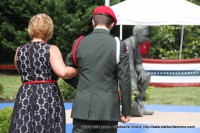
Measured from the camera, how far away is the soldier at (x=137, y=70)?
8.49 meters

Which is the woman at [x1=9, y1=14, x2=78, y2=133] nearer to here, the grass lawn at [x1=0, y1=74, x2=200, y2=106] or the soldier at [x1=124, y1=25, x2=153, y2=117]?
the soldier at [x1=124, y1=25, x2=153, y2=117]

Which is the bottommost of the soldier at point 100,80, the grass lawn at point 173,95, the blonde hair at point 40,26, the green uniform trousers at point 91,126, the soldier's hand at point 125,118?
the grass lawn at point 173,95

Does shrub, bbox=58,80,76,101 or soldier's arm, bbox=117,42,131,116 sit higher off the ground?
soldier's arm, bbox=117,42,131,116

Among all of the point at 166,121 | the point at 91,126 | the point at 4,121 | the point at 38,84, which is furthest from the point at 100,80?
the point at 166,121

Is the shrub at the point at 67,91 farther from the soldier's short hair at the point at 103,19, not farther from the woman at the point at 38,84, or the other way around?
the soldier's short hair at the point at 103,19

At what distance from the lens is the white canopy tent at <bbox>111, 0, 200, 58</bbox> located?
1312 cm

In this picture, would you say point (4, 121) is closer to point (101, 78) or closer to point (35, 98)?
point (35, 98)

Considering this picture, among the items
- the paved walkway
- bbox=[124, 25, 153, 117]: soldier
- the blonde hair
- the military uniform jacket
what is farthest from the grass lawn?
the military uniform jacket

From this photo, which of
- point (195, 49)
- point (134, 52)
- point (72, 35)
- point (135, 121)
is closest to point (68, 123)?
point (135, 121)

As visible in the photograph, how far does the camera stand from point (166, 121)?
28.0ft

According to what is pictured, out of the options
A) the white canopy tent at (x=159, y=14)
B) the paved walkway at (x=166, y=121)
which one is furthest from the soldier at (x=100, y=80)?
the white canopy tent at (x=159, y=14)

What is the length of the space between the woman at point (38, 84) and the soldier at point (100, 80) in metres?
0.35

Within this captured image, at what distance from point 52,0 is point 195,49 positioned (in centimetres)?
713

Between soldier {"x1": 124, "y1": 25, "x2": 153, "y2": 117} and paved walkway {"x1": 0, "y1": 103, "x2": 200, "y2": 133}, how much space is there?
255mm
